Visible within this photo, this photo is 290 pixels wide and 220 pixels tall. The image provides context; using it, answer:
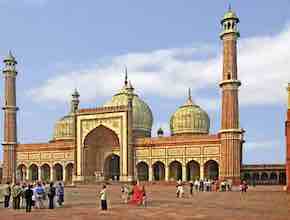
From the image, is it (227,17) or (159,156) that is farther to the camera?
(159,156)

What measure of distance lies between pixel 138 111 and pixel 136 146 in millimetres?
7716

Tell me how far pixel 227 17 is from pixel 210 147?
1134 cm

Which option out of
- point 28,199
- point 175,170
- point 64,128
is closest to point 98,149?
point 175,170

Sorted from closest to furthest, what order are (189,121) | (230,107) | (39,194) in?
(39,194)
(230,107)
(189,121)

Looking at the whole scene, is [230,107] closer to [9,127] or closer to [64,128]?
[64,128]

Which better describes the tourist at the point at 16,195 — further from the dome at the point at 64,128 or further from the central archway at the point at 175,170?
the dome at the point at 64,128


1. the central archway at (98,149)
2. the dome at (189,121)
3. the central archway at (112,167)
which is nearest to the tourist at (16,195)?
the central archway at (98,149)

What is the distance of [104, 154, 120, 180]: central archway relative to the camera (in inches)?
1922

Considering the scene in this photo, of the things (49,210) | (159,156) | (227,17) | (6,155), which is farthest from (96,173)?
(49,210)

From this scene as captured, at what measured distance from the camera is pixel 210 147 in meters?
42.1

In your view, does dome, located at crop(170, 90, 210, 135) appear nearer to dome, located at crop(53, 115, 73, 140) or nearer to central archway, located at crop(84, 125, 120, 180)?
central archway, located at crop(84, 125, 120, 180)

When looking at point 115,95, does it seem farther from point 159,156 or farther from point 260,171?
point 260,171

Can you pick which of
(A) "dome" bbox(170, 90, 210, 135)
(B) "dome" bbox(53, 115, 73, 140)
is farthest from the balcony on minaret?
(B) "dome" bbox(53, 115, 73, 140)

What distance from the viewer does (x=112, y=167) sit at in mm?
50219
